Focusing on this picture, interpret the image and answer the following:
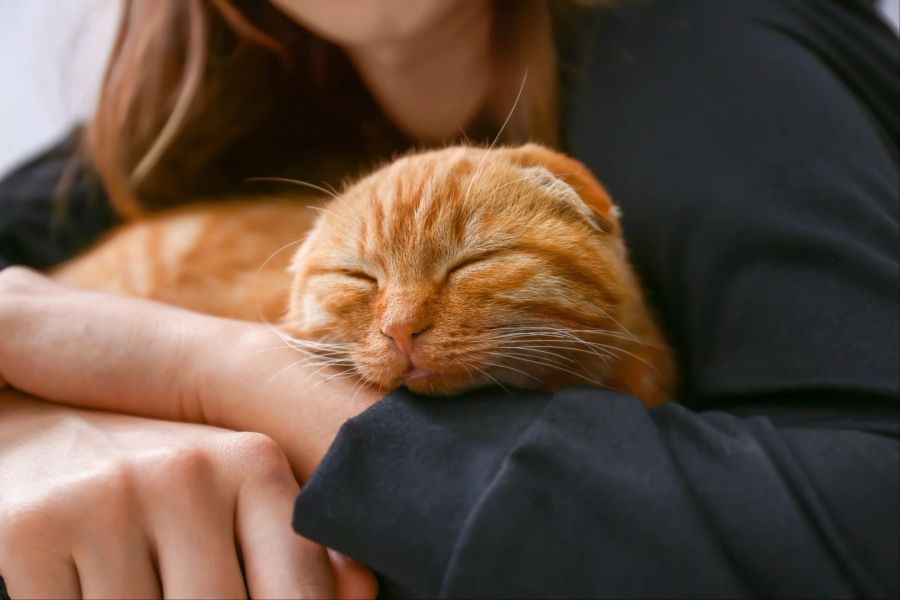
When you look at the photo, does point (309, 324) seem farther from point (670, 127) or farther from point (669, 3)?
point (669, 3)

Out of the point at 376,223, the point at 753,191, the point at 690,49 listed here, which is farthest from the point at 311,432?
the point at 690,49

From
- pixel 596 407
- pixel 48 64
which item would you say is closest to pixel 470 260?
pixel 596 407

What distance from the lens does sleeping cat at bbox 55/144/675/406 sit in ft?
3.21

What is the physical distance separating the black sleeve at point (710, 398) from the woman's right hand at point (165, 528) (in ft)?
0.22

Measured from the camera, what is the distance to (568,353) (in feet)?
3.49

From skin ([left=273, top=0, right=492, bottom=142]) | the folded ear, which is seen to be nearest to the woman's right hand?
the folded ear

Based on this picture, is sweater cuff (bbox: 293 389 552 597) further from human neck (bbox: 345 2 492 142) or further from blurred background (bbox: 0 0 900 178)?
blurred background (bbox: 0 0 900 178)

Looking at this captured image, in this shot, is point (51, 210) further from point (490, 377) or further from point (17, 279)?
point (490, 377)

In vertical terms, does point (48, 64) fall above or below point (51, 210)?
above

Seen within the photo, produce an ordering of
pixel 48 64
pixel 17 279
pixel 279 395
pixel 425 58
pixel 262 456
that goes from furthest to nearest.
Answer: pixel 48 64, pixel 425 58, pixel 17 279, pixel 279 395, pixel 262 456

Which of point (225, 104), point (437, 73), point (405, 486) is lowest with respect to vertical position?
point (405, 486)

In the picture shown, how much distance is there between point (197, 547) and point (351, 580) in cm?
18

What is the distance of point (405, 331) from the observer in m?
0.96

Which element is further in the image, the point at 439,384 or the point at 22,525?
the point at 439,384
